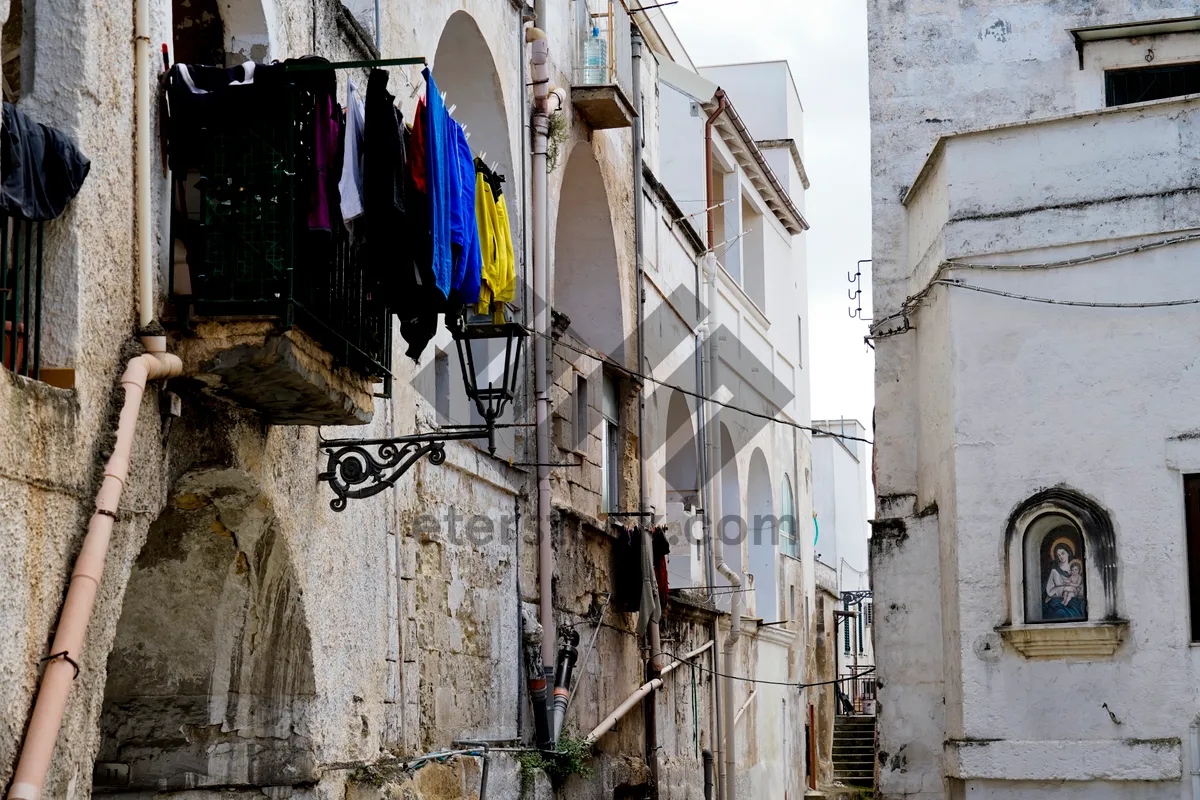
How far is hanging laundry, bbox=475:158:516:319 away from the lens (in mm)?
8031

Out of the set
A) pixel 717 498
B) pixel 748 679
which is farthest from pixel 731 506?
pixel 748 679

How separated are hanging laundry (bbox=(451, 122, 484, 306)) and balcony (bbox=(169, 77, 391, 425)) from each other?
0.84 meters

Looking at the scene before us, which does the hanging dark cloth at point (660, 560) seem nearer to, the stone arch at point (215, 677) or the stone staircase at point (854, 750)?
the stone arch at point (215, 677)

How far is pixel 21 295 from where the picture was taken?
18.4 feet

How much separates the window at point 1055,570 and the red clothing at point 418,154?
22.9ft

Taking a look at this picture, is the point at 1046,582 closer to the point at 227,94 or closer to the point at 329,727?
the point at 329,727

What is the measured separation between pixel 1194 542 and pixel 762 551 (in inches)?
433

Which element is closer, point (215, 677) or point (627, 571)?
point (215, 677)

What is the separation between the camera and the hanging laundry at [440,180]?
7152mm

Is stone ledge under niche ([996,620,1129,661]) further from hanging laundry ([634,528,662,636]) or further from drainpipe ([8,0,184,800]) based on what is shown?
drainpipe ([8,0,184,800])

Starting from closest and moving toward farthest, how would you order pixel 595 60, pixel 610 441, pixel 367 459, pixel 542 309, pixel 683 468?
1. pixel 367 459
2. pixel 542 309
3. pixel 595 60
4. pixel 610 441
5. pixel 683 468

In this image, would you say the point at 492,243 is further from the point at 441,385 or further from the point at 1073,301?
the point at 1073,301

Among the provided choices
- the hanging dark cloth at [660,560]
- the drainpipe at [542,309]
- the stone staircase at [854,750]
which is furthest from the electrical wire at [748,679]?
the stone staircase at [854,750]

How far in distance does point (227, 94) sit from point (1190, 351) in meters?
8.25
